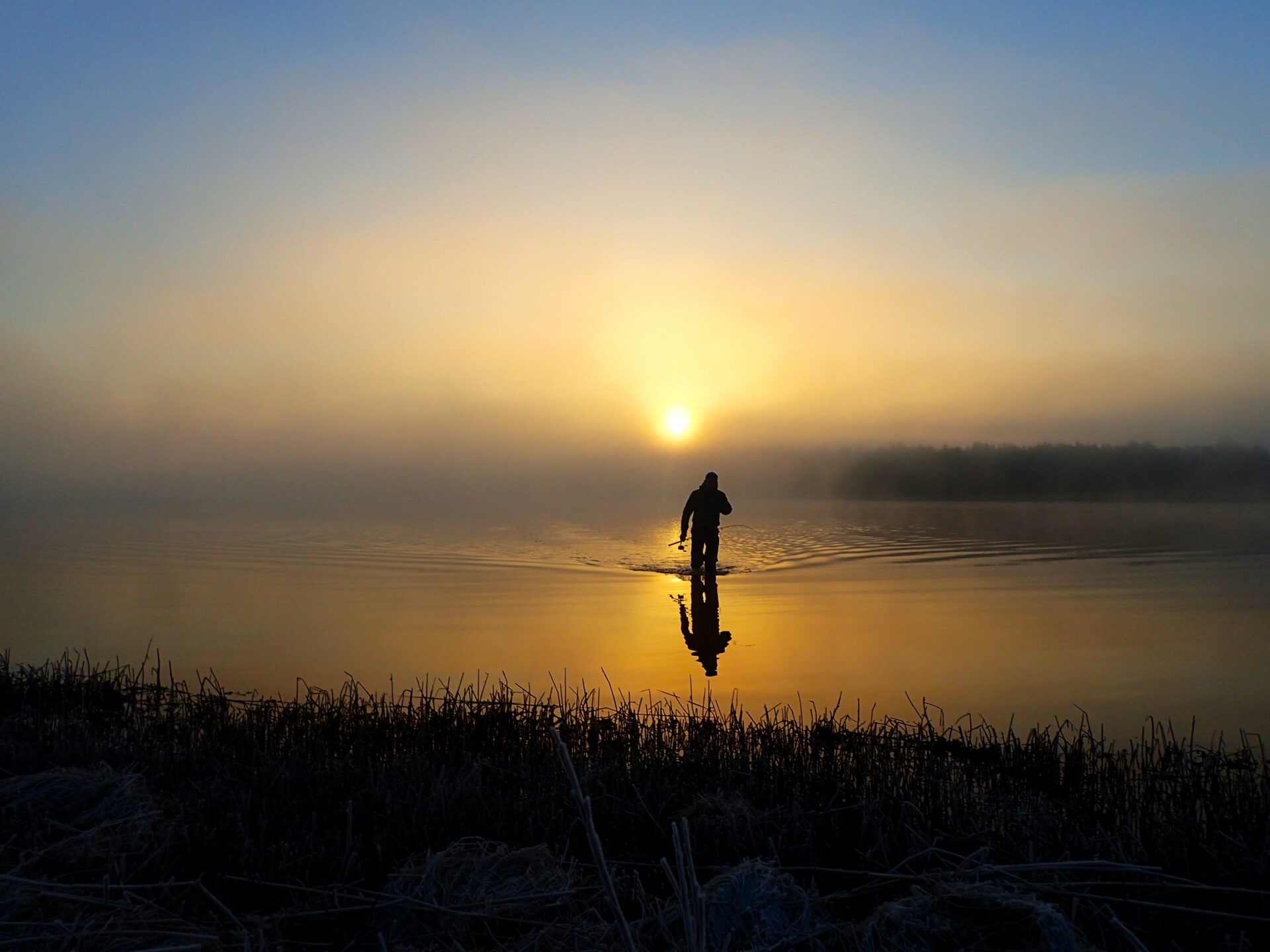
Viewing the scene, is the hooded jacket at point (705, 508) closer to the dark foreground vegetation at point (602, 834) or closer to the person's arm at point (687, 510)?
the person's arm at point (687, 510)

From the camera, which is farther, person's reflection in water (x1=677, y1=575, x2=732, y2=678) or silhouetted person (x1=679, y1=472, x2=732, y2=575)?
silhouetted person (x1=679, y1=472, x2=732, y2=575)

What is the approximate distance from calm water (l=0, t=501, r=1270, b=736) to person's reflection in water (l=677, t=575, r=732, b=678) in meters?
0.08

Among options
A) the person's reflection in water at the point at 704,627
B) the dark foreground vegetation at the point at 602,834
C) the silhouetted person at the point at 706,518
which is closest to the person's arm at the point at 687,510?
the silhouetted person at the point at 706,518

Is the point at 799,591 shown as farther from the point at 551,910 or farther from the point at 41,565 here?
the point at 41,565

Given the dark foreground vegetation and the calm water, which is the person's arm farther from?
the dark foreground vegetation

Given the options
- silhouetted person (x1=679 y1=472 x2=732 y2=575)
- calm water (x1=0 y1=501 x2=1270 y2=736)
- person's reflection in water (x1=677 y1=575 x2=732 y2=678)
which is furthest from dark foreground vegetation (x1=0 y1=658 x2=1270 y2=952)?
silhouetted person (x1=679 y1=472 x2=732 y2=575)

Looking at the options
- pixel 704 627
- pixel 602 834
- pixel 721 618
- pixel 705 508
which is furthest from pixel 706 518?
pixel 602 834

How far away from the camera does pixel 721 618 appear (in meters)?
15.7

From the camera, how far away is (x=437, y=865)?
4430 mm

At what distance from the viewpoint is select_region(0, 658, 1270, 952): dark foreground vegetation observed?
12.7 ft

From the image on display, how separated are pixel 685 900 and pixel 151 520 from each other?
55.9 meters

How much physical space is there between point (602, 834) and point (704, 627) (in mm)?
9436

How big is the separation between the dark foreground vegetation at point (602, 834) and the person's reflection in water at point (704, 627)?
156 inches

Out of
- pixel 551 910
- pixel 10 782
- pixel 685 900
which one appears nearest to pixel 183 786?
pixel 10 782
